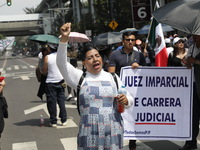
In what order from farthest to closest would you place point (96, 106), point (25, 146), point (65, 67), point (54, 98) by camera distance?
point (54, 98), point (25, 146), point (65, 67), point (96, 106)

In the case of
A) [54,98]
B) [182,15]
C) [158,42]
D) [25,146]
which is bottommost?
[25,146]

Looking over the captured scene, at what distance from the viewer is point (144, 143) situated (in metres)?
6.55

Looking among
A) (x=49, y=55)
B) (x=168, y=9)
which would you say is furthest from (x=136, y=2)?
(x=168, y=9)

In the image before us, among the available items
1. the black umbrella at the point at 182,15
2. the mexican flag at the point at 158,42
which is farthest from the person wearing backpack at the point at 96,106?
the mexican flag at the point at 158,42

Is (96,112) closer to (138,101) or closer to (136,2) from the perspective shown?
(138,101)

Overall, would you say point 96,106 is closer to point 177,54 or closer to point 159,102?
point 159,102

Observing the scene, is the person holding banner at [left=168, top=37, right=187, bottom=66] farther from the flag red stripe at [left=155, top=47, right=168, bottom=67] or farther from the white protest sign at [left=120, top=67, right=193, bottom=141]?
the white protest sign at [left=120, top=67, right=193, bottom=141]

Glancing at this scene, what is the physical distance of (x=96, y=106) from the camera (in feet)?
11.7

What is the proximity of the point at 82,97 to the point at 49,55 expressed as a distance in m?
4.63

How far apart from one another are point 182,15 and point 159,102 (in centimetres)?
130

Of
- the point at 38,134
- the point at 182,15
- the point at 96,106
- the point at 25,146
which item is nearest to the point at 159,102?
the point at 182,15

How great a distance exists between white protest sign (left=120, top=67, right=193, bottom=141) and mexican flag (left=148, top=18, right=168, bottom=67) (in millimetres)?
495

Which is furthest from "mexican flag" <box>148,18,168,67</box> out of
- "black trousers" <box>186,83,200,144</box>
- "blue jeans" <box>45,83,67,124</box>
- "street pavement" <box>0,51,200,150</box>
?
"blue jeans" <box>45,83,67,124</box>

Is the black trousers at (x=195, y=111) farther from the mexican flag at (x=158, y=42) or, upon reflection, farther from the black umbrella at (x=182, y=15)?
the black umbrella at (x=182, y=15)
